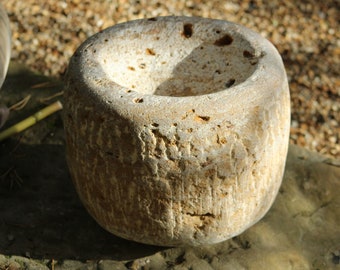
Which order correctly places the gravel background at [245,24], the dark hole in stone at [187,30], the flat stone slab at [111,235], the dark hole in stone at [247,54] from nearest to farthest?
1. the dark hole in stone at [247,54]
2. the flat stone slab at [111,235]
3. the dark hole in stone at [187,30]
4. the gravel background at [245,24]

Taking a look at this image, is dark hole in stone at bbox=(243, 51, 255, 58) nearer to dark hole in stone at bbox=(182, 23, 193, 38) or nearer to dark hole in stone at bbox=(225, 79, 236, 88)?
dark hole in stone at bbox=(225, 79, 236, 88)

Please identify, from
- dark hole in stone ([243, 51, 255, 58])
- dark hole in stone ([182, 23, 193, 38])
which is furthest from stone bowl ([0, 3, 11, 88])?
dark hole in stone ([243, 51, 255, 58])

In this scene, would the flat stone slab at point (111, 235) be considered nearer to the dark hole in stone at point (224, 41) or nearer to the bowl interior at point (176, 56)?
the bowl interior at point (176, 56)

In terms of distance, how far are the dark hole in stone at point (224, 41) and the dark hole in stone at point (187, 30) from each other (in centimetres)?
14

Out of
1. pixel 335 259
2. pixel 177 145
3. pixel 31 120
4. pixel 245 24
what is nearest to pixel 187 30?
pixel 177 145

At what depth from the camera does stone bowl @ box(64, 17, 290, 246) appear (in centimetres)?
275

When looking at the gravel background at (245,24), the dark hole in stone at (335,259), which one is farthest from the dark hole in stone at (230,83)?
the gravel background at (245,24)

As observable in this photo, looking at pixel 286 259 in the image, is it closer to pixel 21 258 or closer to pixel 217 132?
pixel 217 132

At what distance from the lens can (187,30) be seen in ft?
11.3

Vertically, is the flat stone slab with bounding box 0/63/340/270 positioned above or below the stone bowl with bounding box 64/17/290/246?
below

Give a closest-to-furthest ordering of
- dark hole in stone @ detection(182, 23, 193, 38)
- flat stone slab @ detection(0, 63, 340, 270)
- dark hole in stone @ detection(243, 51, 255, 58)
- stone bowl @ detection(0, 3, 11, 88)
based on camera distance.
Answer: dark hole in stone @ detection(243, 51, 255, 58) → flat stone slab @ detection(0, 63, 340, 270) → dark hole in stone @ detection(182, 23, 193, 38) → stone bowl @ detection(0, 3, 11, 88)

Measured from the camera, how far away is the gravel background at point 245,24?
459 cm

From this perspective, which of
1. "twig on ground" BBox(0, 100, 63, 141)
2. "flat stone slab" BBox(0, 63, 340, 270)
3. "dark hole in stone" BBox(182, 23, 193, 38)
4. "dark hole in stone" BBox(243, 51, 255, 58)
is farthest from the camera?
"twig on ground" BBox(0, 100, 63, 141)

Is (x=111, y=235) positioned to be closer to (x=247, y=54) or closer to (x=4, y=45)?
(x=247, y=54)
